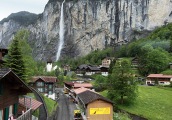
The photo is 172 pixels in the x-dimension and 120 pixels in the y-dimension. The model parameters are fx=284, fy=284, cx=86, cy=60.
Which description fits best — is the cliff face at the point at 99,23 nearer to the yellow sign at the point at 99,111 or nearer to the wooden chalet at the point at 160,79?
the wooden chalet at the point at 160,79

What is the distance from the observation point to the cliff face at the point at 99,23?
160m

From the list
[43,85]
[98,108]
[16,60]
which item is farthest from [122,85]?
[16,60]

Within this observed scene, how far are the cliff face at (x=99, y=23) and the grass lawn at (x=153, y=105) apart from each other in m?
101

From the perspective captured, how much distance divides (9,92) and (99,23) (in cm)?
15273

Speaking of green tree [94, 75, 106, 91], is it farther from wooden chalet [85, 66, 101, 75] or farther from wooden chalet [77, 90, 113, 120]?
wooden chalet [85, 66, 101, 75]

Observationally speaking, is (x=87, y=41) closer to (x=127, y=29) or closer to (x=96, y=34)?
(x=96, y=34)

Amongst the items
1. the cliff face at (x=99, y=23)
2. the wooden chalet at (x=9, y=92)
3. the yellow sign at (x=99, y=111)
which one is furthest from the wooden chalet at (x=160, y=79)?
the cliff face at (x=99, y=23)

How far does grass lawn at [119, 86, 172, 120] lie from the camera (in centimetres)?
4687

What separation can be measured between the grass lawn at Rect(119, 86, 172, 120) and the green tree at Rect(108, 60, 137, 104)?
7.46ft

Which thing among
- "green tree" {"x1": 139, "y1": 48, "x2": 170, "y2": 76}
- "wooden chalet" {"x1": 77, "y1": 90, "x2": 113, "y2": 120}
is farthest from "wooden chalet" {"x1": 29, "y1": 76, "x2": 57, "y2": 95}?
"green tree" {"x1": 139, "y1": 48, "x2": 170, "y2": 76}

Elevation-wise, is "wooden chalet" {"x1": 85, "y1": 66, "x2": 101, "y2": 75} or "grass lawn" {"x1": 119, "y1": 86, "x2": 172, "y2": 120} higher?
"wooden chalet" {"x1": 85, "y1": 66, "x2": 101, "y2": 75}

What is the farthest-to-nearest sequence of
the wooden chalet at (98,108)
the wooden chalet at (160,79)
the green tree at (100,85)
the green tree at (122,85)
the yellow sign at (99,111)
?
the wooden chalet at (160,79), the green tree at (100,85), the green tree at (122,85), the yellow sign at (99,111), the wooden chalet at (98,108)

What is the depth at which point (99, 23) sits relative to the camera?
169250mm

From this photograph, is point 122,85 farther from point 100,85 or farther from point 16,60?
point 16,60
